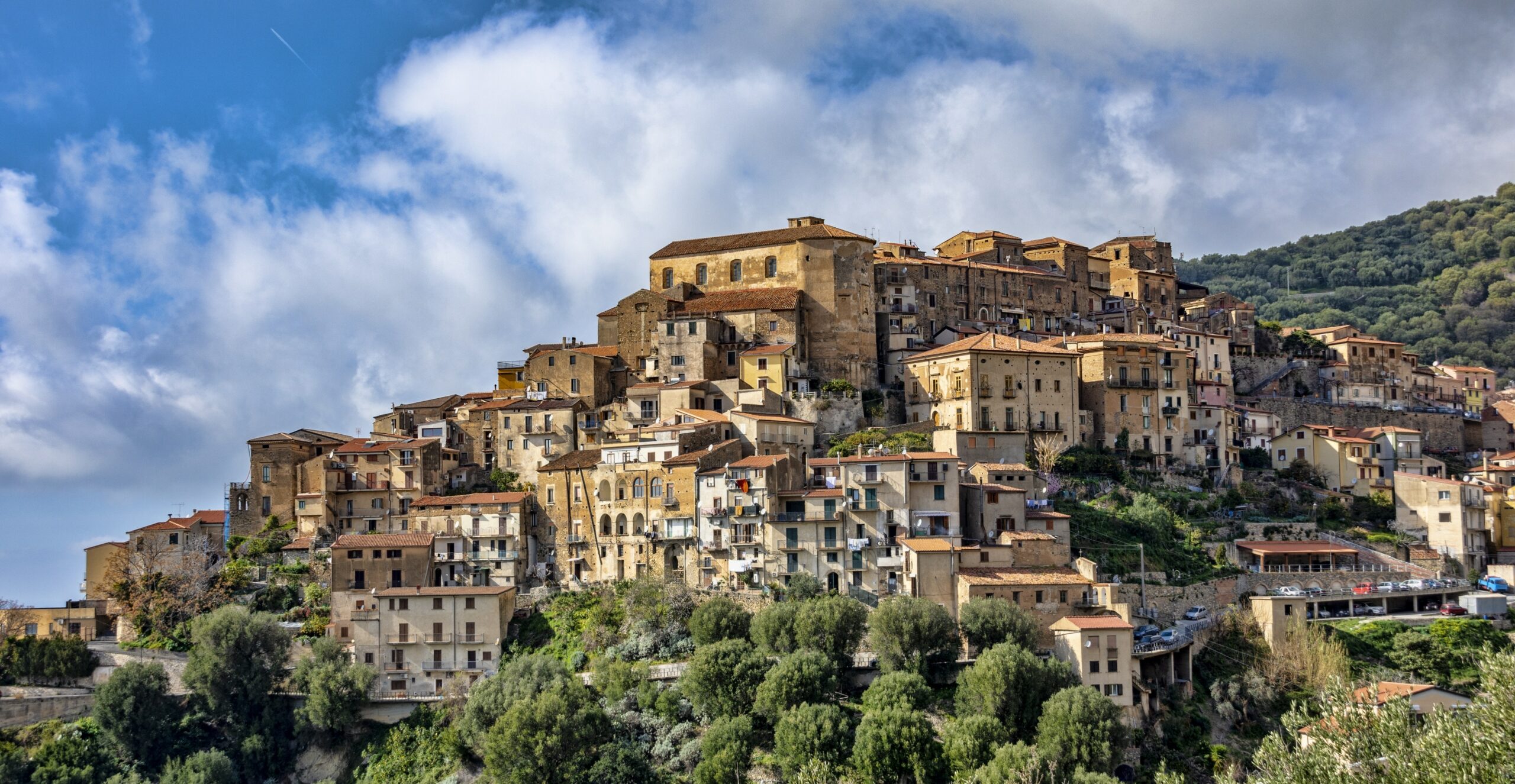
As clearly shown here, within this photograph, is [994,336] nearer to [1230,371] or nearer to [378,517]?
[1230,371]

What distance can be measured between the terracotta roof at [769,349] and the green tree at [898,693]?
24940mm

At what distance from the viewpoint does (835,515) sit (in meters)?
58.8

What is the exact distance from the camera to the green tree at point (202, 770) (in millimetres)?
56375

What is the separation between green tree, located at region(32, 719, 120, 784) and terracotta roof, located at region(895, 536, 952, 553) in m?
32.0

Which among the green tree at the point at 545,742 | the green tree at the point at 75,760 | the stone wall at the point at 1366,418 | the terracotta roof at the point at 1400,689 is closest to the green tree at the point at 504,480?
the green tree at the point at 545,742

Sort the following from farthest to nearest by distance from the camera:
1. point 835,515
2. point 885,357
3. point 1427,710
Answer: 1. point 885,357
2. point 835,515
3. point 1427,710

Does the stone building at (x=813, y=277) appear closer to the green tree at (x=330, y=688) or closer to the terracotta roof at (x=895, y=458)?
the terracotta roof at (x=895, y=458)

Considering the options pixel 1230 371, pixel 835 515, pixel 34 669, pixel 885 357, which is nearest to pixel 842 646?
pixel 835 515

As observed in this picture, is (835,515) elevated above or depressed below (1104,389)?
below

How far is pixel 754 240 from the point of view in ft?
270

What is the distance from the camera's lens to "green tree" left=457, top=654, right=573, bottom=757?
178ft

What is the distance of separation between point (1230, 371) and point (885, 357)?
2198 centimetres

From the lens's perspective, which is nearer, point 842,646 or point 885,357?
point 842,646

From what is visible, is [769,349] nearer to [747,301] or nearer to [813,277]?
[747,301]
